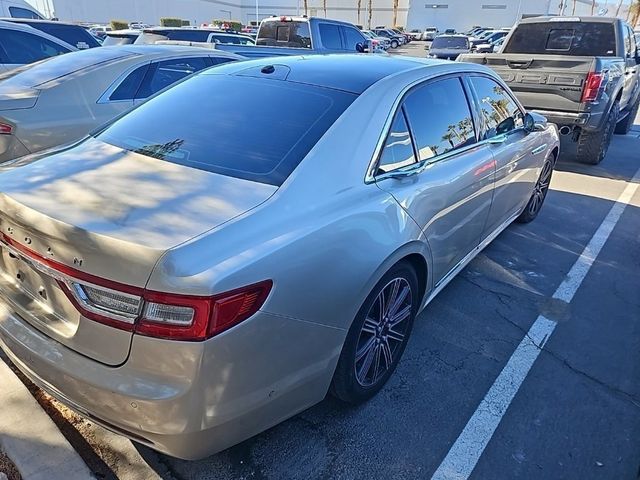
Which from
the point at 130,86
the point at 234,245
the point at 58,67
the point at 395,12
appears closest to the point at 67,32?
the point at 58,67

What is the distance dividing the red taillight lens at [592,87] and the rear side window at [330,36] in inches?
242

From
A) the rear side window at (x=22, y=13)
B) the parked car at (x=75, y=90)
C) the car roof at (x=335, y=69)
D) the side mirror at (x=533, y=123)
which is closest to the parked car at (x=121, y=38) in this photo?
the rear side window at (x=22, y=13)

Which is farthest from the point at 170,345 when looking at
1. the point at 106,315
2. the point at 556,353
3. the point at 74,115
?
the point at 74,115

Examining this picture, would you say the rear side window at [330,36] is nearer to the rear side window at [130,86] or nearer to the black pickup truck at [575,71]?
the black pickup truck at [575,71]

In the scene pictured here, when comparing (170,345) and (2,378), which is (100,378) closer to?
(170,345)

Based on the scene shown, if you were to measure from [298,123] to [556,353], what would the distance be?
222 cm

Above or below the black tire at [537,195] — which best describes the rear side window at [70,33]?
above

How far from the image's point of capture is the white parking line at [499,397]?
2.29m

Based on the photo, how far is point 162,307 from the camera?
160 centimetres

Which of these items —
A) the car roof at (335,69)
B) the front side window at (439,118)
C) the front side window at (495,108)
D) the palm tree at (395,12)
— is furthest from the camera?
the palm tree at (395,12)

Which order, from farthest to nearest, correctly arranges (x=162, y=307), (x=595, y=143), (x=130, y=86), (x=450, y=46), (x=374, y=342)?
1. (x=450, y=46)
2. (x=595, y=143)
3. (x=130, y=86)
4. (x=374, y=342)
5. (x=162, y=307)

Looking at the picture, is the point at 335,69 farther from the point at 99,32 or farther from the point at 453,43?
the point at 453,43

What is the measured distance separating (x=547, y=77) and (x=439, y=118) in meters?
4.90

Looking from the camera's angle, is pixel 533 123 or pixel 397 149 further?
pixel 533 123
